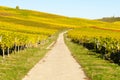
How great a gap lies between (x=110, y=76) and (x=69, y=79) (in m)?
3.08

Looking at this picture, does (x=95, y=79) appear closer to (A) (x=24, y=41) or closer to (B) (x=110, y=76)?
(B) (x=110, y=76)

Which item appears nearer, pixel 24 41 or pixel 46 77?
pixel 46 77

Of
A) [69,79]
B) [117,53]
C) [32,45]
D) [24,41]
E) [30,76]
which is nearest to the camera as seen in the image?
[69,79]

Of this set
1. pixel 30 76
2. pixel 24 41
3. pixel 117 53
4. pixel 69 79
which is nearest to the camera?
pixel 69 79

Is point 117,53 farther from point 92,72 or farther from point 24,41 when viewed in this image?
point 24,41

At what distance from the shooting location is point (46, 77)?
22.6 meters

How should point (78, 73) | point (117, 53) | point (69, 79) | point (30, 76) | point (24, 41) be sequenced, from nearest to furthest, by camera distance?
point (69, 79)
point (30, 76)
point (78, 73)
point (117, 53)
point (24, 41)

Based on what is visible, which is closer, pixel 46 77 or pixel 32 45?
pixel 46 77

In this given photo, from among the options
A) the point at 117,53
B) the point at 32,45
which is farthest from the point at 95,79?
the point at 32,45

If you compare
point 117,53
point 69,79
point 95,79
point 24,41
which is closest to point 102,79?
point 95,79

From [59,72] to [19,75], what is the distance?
282 cm

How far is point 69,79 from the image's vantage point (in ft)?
71.5

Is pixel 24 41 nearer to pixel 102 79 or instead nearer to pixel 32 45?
pixel 32 45

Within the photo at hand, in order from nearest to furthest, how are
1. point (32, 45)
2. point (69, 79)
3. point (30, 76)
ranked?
1. point (69, 79)
2. point (30, 76)
3. point (32, 45)
